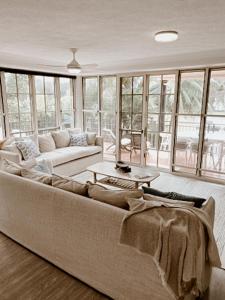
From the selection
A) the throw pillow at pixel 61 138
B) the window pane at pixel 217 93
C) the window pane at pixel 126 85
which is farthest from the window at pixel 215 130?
the throw pillow at pixel 61 138

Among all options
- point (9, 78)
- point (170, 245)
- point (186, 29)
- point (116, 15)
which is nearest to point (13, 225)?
point (170, 245)

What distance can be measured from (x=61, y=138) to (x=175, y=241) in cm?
426

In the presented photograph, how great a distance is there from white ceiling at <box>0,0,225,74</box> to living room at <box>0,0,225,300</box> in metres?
0.02

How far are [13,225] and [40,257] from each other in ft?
1.54

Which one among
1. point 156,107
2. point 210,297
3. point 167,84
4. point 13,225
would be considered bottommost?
point 210,297

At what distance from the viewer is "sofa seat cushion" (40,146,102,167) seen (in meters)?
4.37

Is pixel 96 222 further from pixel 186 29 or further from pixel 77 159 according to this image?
pixel 77 159

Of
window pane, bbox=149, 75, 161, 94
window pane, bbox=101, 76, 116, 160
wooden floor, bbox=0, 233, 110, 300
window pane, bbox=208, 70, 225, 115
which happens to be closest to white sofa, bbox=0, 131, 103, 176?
window pane, bbox=101, 76, 116, 160

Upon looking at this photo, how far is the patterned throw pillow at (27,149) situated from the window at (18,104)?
30.0 inches

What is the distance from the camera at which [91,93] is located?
6.13 meters

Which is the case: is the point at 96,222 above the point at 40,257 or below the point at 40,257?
above

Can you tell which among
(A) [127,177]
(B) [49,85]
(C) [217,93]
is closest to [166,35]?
(A) [127,177]

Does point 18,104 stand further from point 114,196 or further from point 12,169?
point 114,196

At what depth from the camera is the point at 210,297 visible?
6.24ft
